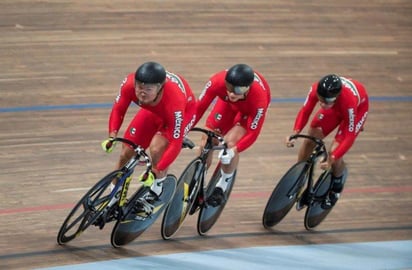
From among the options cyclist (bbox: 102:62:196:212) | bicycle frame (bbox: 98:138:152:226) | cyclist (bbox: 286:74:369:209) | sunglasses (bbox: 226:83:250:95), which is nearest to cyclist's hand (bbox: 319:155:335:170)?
cyclist (bbox: 286:74:369:209)

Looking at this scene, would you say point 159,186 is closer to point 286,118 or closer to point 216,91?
point 216,91

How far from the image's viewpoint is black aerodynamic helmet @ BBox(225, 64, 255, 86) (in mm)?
5902

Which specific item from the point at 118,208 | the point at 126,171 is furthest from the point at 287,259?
the point at 126,171

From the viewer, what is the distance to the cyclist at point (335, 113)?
6.14 m

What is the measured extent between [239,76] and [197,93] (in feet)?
8.57

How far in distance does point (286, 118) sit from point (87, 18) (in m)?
2.39

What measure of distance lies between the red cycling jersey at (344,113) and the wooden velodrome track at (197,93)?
28.7 inches

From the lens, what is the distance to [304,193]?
668 cm

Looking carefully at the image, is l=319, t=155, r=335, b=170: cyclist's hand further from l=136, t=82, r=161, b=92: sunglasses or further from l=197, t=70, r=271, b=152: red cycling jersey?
l=136, t=82, r=161, b=92: sunglasses

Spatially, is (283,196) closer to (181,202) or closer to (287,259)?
(287,259)

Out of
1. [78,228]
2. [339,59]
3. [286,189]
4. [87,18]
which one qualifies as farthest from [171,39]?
[78,228]

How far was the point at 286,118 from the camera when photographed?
8219 mm

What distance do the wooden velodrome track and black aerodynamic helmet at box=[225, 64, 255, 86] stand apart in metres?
1.12

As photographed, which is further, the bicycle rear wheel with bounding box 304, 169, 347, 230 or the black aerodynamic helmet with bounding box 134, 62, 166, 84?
the bicycle rear wheel with bounding box 304, 169, 347, 230
